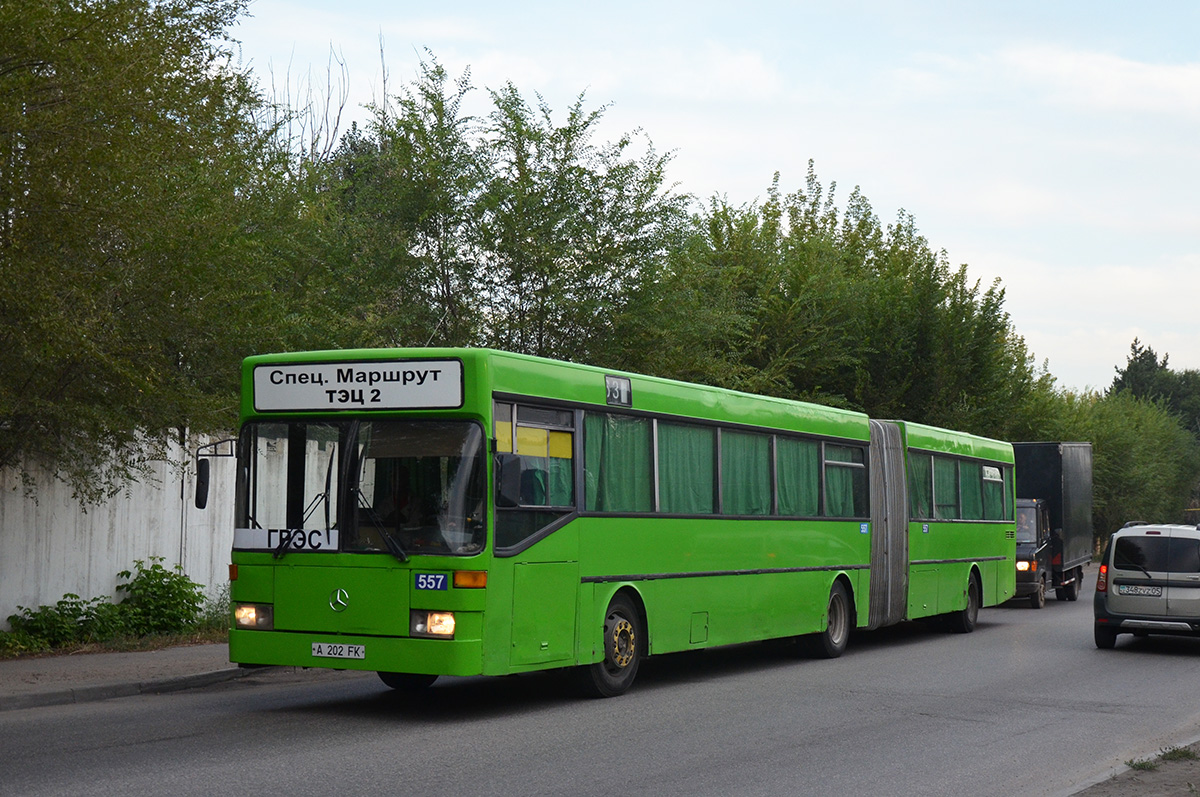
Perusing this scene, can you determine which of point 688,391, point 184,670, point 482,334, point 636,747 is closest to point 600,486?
point 688,391

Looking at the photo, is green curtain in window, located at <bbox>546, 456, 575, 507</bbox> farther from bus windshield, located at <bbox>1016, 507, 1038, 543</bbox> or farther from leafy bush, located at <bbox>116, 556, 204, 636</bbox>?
bus windshield, located at <bbox>1016, 507, 1038, 543</bbox>

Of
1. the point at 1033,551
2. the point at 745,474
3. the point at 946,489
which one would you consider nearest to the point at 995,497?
the point at 946,489

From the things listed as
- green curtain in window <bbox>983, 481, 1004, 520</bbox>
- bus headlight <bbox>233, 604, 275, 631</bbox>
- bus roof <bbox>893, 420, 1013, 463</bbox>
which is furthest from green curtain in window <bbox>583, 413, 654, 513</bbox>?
green curtain in window <bbox>983, 481, 1004, 520</bbox>

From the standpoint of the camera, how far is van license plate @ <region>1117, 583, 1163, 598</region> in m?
18.2

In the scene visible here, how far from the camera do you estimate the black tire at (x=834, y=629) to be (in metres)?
17.2

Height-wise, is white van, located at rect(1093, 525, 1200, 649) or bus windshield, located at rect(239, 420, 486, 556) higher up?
bus windshield, located at rect(239, 420, 486, 556)

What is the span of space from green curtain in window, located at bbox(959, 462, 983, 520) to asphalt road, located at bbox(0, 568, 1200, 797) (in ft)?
19.7

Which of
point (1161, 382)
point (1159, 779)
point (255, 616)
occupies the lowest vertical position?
point (1159, 779)

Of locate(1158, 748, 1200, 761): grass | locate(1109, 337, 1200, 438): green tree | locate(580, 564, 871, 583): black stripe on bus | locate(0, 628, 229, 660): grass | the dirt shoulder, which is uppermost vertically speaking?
locate(1109, 337, 1200, 438): green tree

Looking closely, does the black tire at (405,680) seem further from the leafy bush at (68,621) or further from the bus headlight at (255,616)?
the leafy bush at (68,621)

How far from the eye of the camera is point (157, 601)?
16.7 m

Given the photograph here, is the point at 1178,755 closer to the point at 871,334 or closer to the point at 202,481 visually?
the point at 202,481

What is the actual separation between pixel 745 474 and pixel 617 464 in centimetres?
293

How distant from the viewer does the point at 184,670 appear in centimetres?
1366
